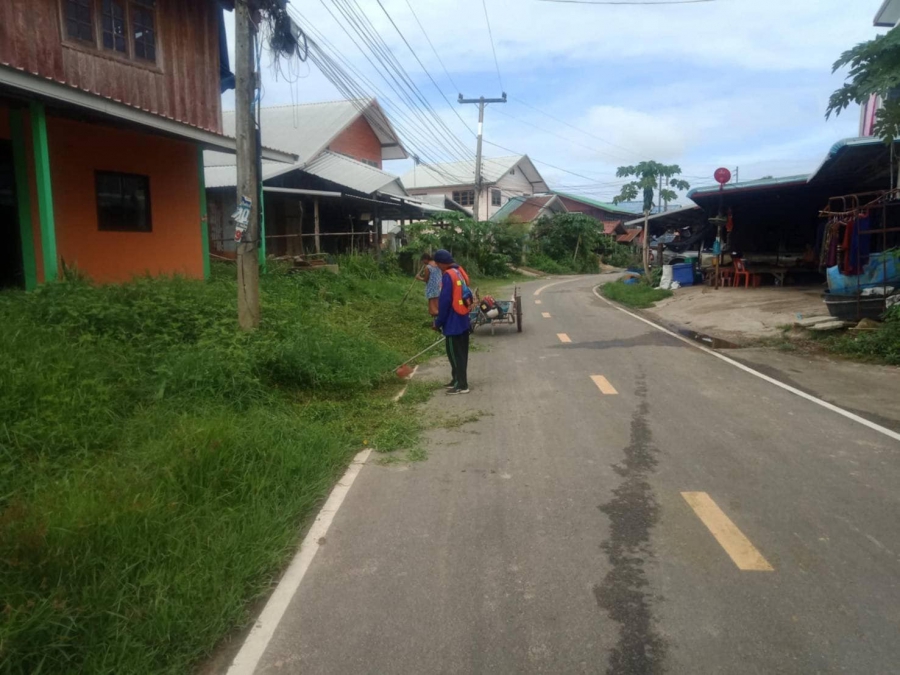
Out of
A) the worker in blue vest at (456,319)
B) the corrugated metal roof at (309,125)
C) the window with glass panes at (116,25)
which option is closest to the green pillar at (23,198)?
the window with glass panes at (116,25)

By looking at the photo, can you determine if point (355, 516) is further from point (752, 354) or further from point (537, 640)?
point (752, 354)

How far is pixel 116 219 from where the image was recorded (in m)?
13.6

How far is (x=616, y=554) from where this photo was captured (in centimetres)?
450

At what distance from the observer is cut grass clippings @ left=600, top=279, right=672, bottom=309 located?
2410cm

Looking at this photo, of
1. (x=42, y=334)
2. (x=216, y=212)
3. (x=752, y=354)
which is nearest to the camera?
(x=42, y=334)

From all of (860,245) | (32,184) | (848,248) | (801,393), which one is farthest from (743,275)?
(32,184)

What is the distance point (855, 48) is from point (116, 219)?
1300 cm

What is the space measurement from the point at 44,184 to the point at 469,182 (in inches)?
1832

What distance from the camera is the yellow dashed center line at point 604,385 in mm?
9336

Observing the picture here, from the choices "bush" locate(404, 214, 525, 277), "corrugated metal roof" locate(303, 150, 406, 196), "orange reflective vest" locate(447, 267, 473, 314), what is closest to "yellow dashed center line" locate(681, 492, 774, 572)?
"orange reflective vest" locate(447, 267, 473, 314)

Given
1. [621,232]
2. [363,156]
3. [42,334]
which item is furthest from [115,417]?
[621,232]

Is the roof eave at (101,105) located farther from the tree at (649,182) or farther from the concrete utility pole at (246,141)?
the tree at (649,182)

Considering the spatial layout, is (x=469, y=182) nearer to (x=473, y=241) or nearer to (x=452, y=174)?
(x=452, y=174)

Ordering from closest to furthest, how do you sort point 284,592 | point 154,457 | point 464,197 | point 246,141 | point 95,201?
point 284,592
point 154,457
point 246,141
point 95,201
point 464,197
